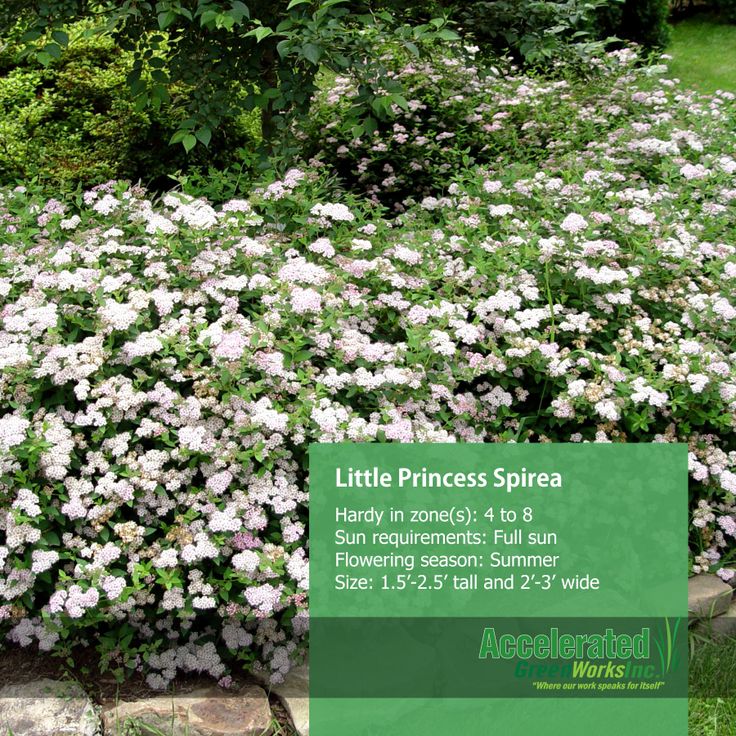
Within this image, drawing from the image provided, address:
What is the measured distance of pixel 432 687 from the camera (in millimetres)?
2254

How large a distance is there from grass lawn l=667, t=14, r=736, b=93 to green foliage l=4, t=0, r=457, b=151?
6.25m

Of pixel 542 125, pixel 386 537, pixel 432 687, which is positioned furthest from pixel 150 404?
pixel 542 125

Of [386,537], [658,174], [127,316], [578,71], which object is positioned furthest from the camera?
[578,71]

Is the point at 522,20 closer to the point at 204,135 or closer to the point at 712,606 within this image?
the point at 204,135

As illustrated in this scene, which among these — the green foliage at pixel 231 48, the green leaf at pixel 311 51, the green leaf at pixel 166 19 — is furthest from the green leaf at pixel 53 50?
the green leaf at pixel 311 51

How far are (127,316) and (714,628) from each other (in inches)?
82.7

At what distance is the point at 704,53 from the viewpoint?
1217cm

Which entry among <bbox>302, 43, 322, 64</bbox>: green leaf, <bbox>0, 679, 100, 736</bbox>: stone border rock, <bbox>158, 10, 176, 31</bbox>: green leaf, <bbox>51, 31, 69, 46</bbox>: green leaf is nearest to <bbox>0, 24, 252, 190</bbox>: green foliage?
<bbox>51, 31, 69, 46</bbox>: green leaf

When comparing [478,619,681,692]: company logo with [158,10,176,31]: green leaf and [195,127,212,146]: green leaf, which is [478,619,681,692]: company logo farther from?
[158,10,176,31]: green leaf

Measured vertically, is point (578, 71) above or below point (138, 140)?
above

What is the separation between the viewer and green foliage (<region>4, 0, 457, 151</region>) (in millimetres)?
3479

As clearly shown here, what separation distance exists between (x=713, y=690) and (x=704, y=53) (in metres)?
11.9

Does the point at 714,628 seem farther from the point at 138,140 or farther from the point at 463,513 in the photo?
the point at 138,140

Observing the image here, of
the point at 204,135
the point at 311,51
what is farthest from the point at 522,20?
the point at 204,135
